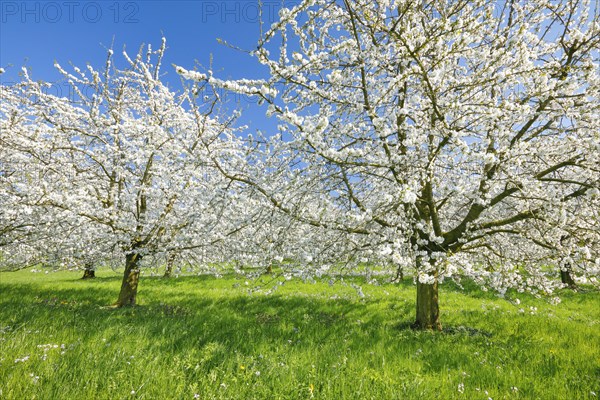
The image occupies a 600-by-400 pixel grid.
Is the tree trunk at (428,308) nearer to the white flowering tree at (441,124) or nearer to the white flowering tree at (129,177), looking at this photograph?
the white flowering tree at (441,124)

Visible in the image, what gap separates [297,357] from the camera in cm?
448

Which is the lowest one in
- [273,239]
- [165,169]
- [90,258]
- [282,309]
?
[282,309]

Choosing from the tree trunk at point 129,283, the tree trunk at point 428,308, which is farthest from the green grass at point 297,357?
the tree trunk at point 129,283

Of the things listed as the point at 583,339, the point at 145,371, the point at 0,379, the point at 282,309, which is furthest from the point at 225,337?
the point at 583,339

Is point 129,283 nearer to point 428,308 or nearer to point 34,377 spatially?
point 34,377

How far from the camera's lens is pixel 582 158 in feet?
16.5

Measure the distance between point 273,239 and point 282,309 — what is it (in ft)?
11.7

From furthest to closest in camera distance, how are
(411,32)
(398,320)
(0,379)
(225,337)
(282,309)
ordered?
(282,309), (398,320), (225,337), (411,32), (0,379)

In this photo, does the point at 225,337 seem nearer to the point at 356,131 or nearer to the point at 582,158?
the point at 356,131

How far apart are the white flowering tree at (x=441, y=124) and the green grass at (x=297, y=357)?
132 centimetres

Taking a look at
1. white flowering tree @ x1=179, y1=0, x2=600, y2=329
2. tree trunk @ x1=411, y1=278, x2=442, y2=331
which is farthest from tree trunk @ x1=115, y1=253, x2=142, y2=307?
tree trunk @ x1=411, y1=278, x2=442, y2=331

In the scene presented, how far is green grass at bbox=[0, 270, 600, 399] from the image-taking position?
3410mm

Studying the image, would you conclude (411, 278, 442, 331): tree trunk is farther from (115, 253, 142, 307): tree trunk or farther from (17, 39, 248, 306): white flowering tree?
(115, 253, 142, 307): tree trunk

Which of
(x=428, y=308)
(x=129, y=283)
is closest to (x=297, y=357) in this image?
(x=428, y=308)
